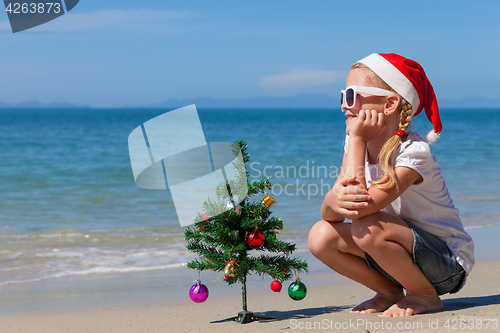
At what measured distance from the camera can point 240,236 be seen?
8.56 feet

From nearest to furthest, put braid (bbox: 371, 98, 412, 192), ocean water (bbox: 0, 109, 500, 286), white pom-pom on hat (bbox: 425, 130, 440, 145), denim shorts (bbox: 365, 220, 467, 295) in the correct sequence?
braid (bbox: 371, 98, 412, 192)
denim shorts (bbox: 365, 220, 467, 295)
white pom-pom on hat (bbox: 425, 130, 440, 145)
ocean water (bbox: 0, 109, 500, 286)

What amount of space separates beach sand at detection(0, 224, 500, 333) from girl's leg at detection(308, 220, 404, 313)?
0.14 m

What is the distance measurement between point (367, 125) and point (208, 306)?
154cm

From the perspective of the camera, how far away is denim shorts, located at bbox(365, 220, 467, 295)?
235cm

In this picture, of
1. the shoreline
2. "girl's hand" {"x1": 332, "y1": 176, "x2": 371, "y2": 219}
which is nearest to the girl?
"girl's hand" {"x1": 332, "y1": 176, "x2": 371, "y2": 219}

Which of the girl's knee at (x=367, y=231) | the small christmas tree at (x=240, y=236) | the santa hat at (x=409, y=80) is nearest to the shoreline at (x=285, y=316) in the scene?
the small christmas tree at (x=240, y=236)

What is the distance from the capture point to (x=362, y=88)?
95.1 inches

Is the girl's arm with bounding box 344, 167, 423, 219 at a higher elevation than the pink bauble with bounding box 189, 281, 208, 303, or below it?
higher

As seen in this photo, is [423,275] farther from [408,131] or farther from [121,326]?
[121,326]

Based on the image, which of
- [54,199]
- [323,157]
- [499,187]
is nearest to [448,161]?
[323,157]

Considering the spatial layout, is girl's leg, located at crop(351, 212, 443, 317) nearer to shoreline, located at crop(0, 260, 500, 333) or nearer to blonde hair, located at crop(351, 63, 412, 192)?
shoreline, located at crop(0, 260, 500, 333)

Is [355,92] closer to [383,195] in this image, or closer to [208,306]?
[383,195]

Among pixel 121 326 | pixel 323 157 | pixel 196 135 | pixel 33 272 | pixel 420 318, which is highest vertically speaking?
pixel 196 135

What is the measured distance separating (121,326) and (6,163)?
1355cm
